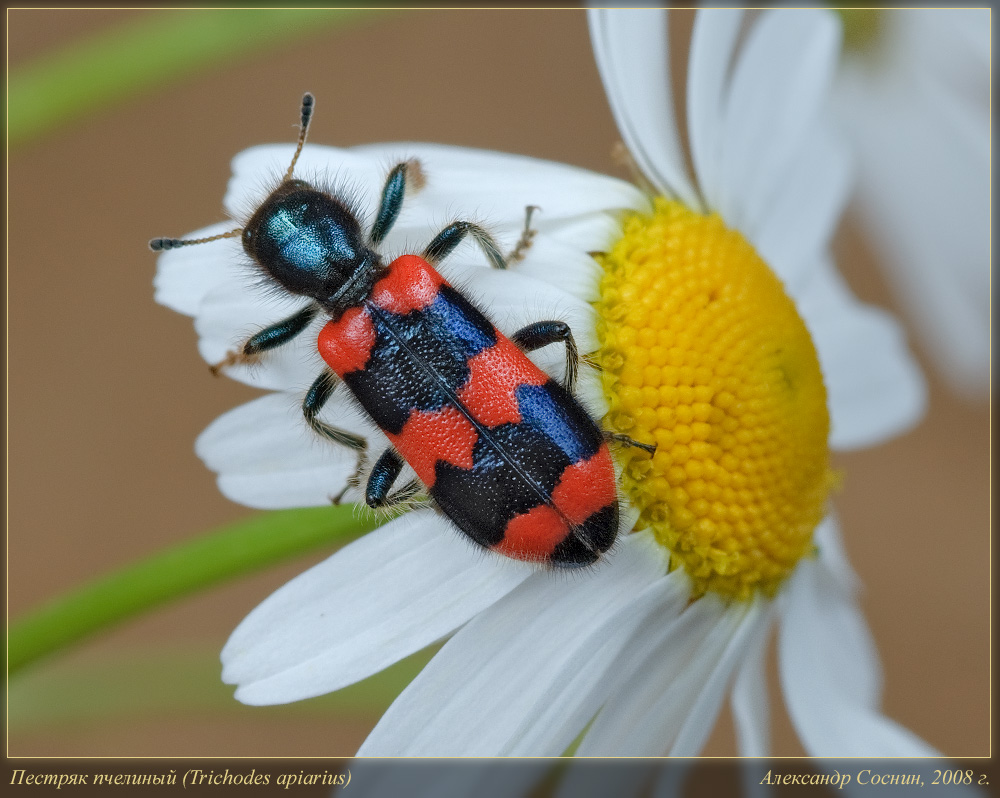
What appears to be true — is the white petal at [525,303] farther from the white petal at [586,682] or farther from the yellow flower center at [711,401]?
the white petal at [586,682]

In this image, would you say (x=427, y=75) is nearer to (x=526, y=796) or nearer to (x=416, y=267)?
(x=416, y=267)

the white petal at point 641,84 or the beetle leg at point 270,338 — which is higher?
the white petal at point 641,84

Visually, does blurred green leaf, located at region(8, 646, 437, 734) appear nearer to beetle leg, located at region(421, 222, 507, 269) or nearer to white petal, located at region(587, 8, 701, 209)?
beetle leg, located at region(421, 222, 507, 269)

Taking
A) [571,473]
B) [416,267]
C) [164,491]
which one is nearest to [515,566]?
[571,473]

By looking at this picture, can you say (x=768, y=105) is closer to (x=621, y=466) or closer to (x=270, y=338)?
(x=621, y=466)

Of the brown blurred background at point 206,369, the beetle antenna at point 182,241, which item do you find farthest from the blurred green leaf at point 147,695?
the brown blurred background at point 206,369
